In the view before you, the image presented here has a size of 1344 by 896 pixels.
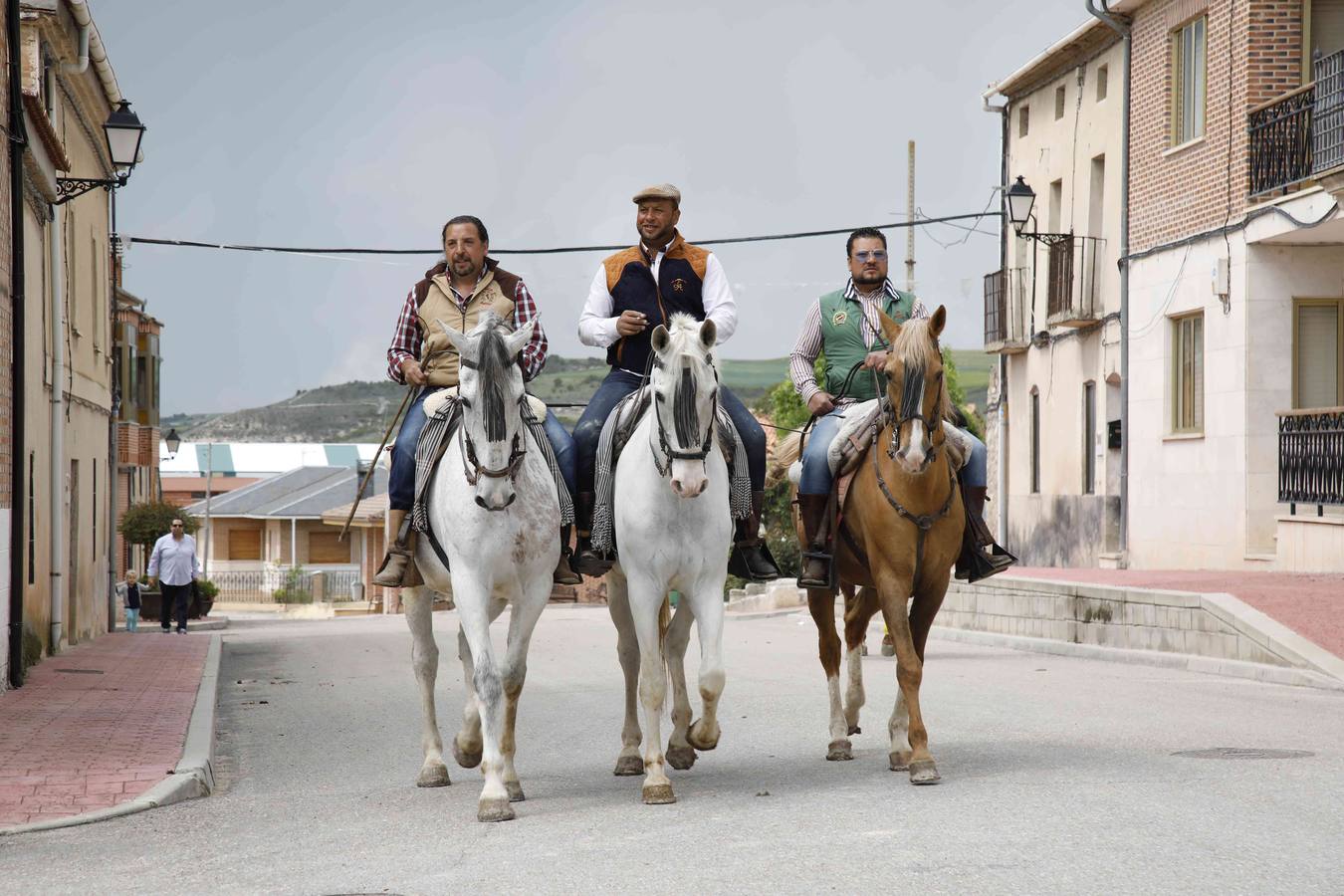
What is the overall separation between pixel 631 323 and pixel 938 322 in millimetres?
1672

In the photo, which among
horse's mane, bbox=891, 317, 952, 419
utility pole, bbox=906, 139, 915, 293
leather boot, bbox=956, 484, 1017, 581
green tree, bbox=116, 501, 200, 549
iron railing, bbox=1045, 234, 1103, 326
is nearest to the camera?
horse's mane, bbox=891, 317, 952, 419

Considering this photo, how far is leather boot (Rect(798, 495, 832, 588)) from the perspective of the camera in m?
9.74

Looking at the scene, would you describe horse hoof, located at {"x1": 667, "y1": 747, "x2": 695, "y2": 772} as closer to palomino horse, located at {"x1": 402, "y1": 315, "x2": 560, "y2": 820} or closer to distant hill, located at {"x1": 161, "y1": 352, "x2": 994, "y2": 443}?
palomino horse, located at {"x1": 402, "y1": 315, "x2": 560, "y2": 820}

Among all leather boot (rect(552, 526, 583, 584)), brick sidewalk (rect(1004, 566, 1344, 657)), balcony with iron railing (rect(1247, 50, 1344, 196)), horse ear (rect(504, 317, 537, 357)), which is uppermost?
balcony with iron railing (rect(1247, 50, 1344, 196))

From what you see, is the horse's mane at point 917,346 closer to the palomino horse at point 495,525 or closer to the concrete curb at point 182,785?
the palomino horse at point 495,525

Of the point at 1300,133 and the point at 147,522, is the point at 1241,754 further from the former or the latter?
the point at 147,522

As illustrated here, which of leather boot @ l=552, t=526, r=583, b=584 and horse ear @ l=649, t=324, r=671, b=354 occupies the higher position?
horse ear @ l=649, t=324, r=671, b=354

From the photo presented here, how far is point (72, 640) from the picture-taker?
80.1ft

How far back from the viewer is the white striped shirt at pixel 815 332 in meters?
10.1

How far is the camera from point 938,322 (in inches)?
354

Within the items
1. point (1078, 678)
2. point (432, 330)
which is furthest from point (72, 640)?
point (432, 330)

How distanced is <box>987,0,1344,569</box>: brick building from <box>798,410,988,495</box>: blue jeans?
41.4ft

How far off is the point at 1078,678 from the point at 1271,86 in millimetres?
12481

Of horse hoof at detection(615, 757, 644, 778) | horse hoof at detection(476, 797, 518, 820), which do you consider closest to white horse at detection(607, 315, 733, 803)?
horse hoof at detection(615, 757, 644, 778)
